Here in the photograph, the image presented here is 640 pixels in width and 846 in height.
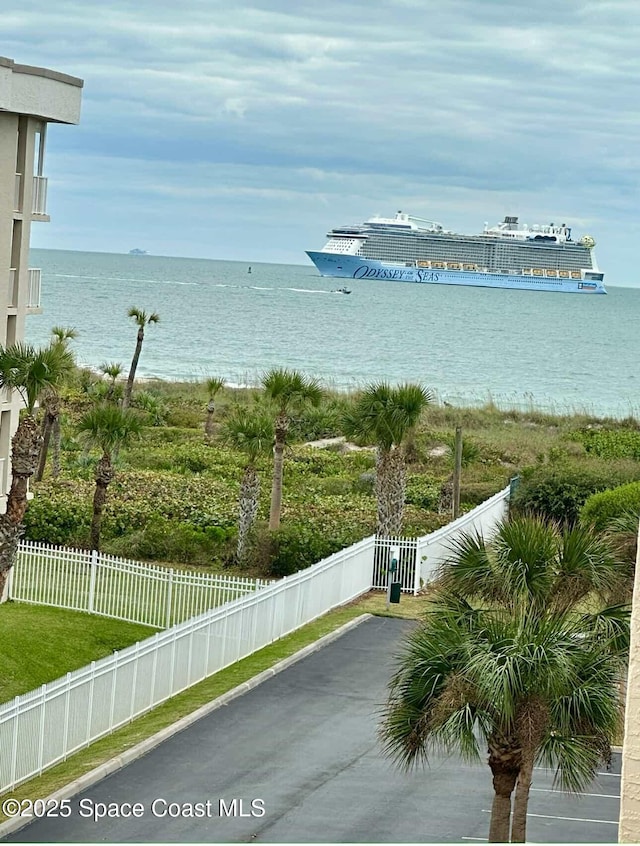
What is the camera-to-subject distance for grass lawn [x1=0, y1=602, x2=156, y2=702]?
61.5 feet

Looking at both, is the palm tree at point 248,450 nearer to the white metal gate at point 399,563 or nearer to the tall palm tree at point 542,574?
the white metal gate at point 399,563

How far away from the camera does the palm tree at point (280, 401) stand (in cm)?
2892

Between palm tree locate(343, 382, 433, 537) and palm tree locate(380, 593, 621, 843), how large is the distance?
15862mm

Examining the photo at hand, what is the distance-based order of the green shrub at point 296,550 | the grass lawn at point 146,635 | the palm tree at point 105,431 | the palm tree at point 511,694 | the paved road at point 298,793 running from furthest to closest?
the green shrub at point 296,550 < the palm tree at point 105,431 < the grass lawn at point 146,635 < the paved road at point 298,793 < the palm tree at point 511,694

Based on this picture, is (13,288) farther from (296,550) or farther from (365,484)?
(365,484)

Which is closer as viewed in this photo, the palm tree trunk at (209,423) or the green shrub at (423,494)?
the green shrub at (423,494)

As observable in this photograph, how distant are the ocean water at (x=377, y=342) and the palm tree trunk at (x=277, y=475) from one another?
37.9 meters

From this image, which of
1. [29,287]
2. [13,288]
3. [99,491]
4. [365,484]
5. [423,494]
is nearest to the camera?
[13,288]

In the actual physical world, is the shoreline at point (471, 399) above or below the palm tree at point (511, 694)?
above

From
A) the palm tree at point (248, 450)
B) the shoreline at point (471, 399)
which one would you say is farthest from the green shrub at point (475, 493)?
the shoreline at point (471, 399)

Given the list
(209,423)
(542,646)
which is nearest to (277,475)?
(209,423)

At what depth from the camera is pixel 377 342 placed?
135 metres

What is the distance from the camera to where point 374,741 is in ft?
52.3

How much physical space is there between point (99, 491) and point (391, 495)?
600 cm
